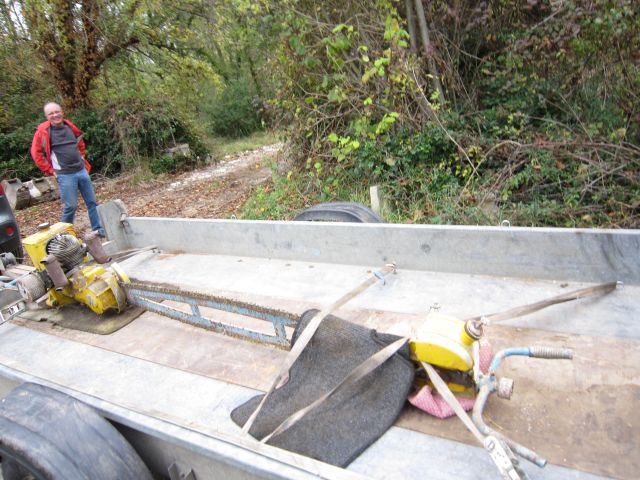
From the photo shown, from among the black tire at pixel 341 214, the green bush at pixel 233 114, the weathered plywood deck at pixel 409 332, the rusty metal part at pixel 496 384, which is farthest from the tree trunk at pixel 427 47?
the green bush at pixel 233 114

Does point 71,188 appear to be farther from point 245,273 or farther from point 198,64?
point 198,64

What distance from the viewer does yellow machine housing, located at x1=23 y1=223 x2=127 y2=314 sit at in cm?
298

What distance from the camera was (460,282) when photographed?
269cm

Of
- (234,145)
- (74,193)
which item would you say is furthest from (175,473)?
(234,145)

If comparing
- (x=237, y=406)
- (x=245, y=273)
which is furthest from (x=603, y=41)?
(x=237, y=406)

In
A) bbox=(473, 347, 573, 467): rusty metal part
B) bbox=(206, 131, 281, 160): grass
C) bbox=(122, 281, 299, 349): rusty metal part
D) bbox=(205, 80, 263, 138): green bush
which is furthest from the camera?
bbox=(205, 80, 263, 138): green bush

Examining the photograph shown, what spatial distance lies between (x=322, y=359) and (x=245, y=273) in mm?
1445

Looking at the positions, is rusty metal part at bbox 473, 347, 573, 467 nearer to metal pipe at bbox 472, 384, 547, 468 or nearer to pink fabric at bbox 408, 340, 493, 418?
metal pipe at bbox 472, 384, 547, 468

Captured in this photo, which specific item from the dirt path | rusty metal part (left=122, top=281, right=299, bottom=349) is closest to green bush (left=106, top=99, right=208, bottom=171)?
the dirt path

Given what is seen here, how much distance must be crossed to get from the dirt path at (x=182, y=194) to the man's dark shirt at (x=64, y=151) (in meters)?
2.11

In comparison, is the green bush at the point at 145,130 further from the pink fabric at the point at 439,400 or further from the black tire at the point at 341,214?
the pink fabric at the point at 439,400

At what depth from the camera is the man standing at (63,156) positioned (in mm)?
5719

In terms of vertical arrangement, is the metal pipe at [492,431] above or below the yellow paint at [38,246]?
below

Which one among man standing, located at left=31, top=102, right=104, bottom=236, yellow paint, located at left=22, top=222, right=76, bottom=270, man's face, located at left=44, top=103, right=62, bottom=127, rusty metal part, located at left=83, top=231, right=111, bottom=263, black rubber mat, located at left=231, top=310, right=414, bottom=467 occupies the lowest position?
black rubber mat, located at left=231, top=310, right=414, bottom=467
